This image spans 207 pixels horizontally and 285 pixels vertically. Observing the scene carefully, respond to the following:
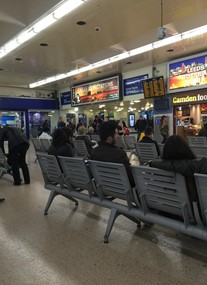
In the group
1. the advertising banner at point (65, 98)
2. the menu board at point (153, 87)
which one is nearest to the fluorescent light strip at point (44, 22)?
the menu board at point (153, 87)

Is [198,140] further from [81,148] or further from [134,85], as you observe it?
[134,85]

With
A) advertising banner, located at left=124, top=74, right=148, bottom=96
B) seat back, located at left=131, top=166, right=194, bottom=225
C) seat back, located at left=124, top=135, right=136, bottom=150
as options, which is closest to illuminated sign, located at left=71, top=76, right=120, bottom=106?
advertising banner, located at left=124, top=74, right=148, bottom=96

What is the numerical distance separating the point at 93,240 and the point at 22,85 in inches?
670

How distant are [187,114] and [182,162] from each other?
10.4m

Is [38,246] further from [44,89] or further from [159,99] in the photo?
[44,89]

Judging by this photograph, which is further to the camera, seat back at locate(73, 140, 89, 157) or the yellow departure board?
the yellow departure board

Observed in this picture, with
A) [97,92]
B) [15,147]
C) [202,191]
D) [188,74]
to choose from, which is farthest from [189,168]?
[97,92]

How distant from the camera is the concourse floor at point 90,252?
220cm

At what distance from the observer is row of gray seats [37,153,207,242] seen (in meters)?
2.29

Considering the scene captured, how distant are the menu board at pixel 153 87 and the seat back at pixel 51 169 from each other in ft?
29.5

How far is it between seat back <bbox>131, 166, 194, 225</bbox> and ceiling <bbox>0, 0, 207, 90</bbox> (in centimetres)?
475

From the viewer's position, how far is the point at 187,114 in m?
12.1

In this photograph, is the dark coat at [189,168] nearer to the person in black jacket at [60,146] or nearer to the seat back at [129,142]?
the person in black jacket at [60,146]

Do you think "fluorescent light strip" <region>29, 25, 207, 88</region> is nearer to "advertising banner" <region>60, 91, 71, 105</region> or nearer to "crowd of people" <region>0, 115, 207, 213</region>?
"advertising banner" <region>60, 91, 71, 105</region>
